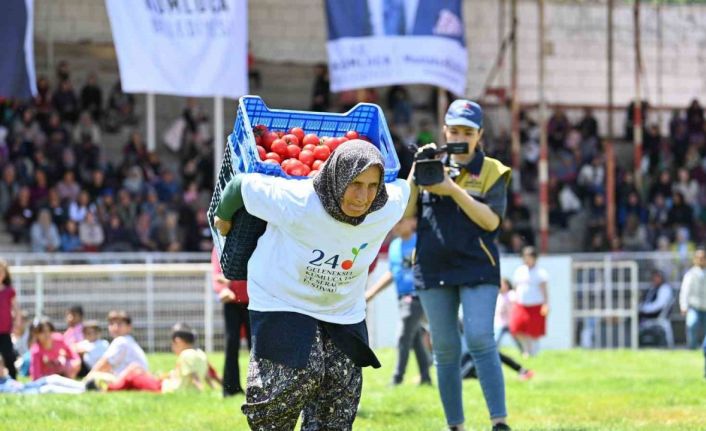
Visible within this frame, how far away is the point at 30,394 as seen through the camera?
12.4 metres

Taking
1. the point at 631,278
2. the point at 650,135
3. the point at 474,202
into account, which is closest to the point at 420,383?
the point at 474,202

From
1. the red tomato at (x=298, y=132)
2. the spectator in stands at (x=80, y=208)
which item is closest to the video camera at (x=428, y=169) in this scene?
the red tomato at (x=298, y=132)

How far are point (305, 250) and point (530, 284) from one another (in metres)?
14.4

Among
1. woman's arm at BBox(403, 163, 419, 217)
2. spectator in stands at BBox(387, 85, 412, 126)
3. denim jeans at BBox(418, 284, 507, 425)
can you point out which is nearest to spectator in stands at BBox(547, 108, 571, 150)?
spectator in stands at BBox(387, 85, 412, 126)

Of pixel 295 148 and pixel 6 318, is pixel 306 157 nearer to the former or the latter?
pixel 295 148

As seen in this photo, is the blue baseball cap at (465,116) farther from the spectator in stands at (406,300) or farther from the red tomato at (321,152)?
the spectator in stands at (406,300)

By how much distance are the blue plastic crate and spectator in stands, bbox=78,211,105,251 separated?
53.7 feet

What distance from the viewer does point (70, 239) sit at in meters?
23.4

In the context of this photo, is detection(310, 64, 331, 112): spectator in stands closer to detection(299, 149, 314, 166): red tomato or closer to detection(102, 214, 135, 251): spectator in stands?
detection(102, 214, 135, 251): spectator in stands

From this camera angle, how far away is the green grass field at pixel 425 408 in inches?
389

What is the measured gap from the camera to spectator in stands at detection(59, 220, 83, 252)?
76.3 feet

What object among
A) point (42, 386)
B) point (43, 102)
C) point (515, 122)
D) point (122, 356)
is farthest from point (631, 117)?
point (42, 386)

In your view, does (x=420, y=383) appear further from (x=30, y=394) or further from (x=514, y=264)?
(x=514, y=264)

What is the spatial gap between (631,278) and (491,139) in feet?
24.1
